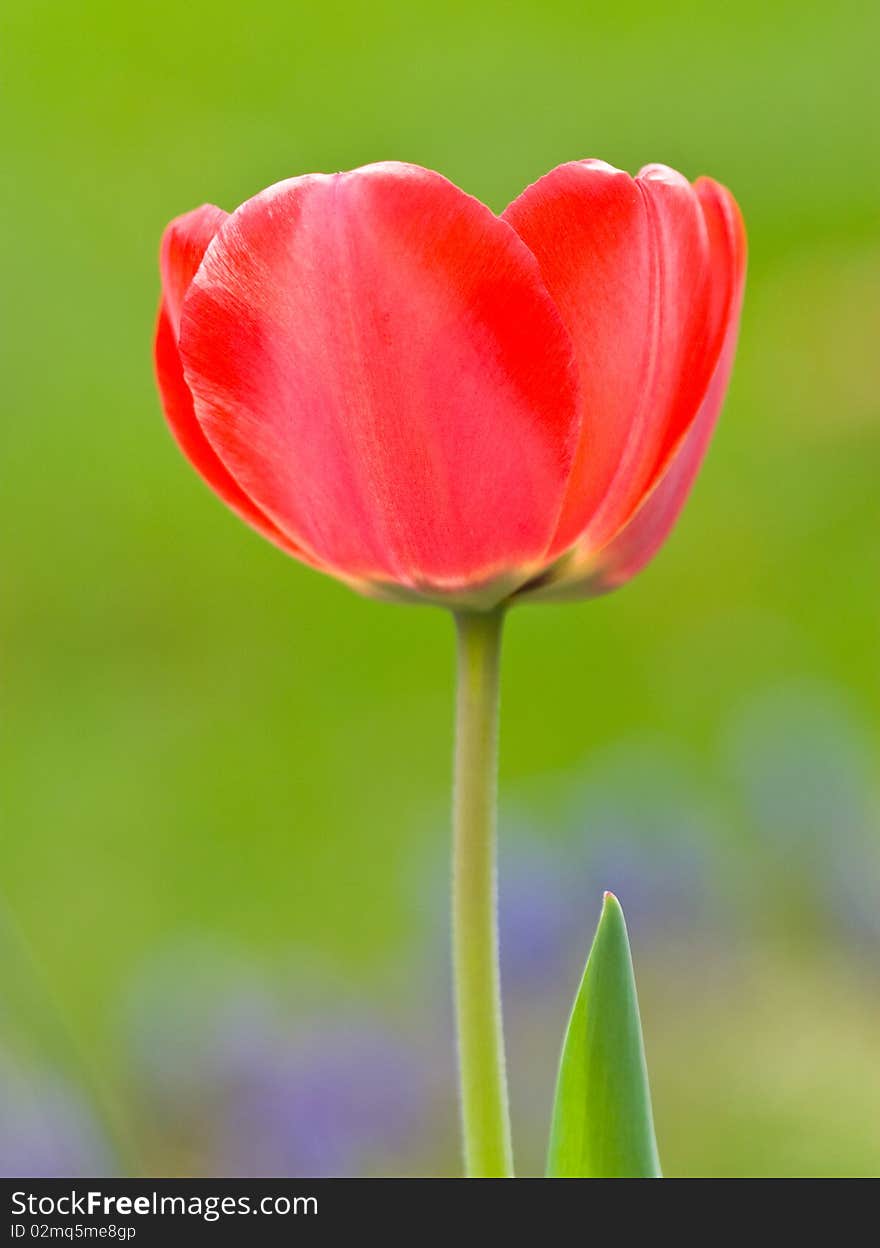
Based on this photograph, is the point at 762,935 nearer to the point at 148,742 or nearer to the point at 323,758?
the point at 323,758

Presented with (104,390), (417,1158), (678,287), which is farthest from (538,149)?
(678,287)

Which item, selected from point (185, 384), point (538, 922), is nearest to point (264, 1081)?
point (538, 922)

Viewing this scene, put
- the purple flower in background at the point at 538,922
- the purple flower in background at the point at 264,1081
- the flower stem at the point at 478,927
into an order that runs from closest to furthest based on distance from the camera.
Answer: the flower stem at the point at 478,927 < the purple flower in background at the point at 264,1081 < the purple flower in background at the point at 538,922

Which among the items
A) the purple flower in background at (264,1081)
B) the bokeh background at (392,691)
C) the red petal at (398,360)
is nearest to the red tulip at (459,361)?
the red petal at (398,360)

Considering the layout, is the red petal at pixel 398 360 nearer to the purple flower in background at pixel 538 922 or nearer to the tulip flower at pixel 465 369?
the tulip flower at pixel 465 369

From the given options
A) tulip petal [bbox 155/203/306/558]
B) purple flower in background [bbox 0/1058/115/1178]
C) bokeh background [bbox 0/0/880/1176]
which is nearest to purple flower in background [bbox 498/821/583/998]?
bokeh background [bbox 0/0/880/1176]
